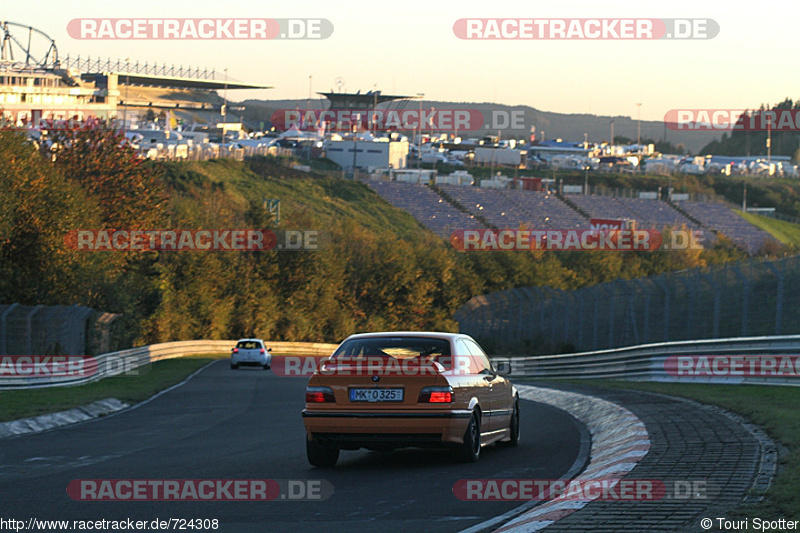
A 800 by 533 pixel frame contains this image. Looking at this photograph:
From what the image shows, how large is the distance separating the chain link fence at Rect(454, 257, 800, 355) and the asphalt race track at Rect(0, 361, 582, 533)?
5.96 m

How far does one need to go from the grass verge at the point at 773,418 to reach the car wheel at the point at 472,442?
296 centimetres

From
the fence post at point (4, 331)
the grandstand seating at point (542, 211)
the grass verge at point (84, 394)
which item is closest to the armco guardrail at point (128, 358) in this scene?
the grass verge at point (84, 394)

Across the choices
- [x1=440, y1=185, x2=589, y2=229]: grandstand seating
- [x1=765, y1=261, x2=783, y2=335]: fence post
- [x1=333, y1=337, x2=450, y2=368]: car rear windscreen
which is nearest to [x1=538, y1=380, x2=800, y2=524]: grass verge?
[x1=765, y1=261, x2=783, y2=335]: fence post

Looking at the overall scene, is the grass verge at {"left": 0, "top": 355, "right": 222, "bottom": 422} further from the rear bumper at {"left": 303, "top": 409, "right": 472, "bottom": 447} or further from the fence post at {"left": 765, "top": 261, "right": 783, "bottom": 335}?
the fence post at {"left": 765, "top": 261, "right": 783, "bottom": 335}

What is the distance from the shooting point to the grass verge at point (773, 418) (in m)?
7.13

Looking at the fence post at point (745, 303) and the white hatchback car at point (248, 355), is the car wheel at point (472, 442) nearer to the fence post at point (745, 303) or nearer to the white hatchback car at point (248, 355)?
the fence post at point (745, 303)

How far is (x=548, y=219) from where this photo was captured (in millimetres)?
105688

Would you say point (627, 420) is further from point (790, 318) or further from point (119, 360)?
point (119, 360)

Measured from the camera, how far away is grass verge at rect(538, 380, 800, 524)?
7.13 meters

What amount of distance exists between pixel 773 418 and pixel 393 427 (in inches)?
183

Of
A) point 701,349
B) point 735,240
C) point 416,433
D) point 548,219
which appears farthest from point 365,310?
point 416,433

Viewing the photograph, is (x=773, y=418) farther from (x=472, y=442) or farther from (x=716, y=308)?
(x=716, y=308)

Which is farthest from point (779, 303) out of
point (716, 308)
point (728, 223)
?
point (728, 223)

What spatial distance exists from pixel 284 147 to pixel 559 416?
13917cm
